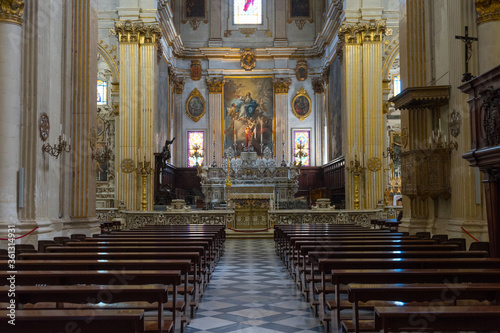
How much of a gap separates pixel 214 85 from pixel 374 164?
13934 mm

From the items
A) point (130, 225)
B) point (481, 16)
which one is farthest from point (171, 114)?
point (481, 16)

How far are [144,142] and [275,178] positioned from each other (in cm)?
731

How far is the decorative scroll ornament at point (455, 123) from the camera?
10.5 m

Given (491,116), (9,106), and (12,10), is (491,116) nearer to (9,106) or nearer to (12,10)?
(9,106)

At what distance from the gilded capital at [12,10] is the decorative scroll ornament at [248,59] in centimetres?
2538

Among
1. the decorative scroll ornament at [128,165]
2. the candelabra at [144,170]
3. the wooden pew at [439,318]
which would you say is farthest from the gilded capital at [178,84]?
the wooden pew at [439,318]

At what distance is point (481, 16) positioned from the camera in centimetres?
1000

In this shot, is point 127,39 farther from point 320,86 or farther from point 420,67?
point 420,67

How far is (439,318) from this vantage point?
11.0ft

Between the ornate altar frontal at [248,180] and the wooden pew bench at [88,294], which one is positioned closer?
the wooden pew bench at [88,294]

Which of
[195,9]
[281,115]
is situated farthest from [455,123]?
[195,9]

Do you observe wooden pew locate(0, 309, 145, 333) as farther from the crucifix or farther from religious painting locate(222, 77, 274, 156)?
religious painting locate(222, 77, 274, 156)

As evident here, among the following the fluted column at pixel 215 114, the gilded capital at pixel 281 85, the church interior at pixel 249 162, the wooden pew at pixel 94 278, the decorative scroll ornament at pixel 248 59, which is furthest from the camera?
the decorative scroll ornament at pixel 248 59

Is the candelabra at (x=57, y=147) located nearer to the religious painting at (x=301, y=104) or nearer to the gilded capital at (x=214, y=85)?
the gilded capital at (x=214, y=85)
